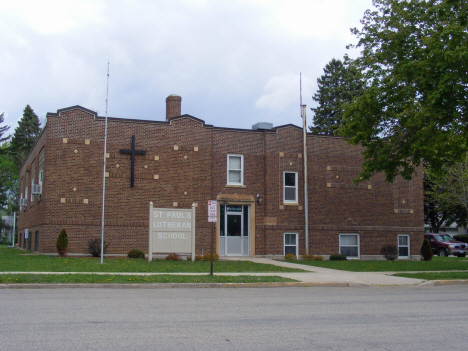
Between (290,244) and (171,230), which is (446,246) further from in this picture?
(171,230)

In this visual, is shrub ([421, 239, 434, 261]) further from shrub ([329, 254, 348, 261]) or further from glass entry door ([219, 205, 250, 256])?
glass entry door ([219, 205, 250, 256])

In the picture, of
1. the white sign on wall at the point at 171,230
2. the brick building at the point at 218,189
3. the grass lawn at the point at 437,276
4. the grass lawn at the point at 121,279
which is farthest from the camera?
the brick building at the point at 218,189

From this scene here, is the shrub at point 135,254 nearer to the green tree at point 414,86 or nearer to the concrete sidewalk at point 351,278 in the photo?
the concrete sidewalk at point 351,278

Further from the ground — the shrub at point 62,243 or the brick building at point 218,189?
the brick building at point 218,189

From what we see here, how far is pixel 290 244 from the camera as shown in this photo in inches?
1101

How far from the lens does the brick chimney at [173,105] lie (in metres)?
28.8

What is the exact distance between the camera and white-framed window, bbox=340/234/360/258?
29.1 meters

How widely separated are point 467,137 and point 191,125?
1345cm

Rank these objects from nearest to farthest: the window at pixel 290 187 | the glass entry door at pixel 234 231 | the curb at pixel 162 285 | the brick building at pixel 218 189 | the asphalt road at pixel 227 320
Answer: the asphalt road at pixel 227 320, the curb at pixel 162 285, the brick building at pixel 218 189, the glass entry door at pixel 234 231, the window at pixel 290 187

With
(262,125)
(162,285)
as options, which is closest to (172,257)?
(262,125)

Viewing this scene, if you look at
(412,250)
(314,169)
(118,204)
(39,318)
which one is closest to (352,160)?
(314,169)

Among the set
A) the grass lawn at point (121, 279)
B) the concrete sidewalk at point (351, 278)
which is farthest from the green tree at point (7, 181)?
the concrete sidewalk at point (351, 278)

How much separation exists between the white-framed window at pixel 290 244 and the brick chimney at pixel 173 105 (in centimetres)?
907

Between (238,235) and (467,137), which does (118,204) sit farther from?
(467,137)
